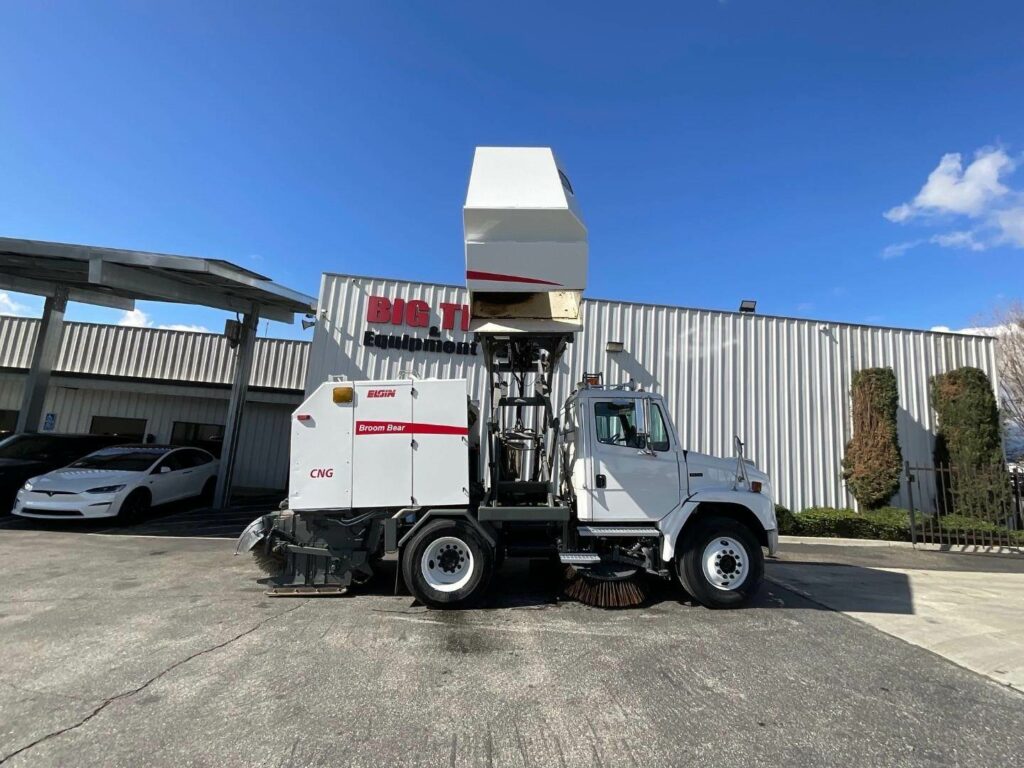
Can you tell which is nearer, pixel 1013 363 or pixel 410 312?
pixel 410 312

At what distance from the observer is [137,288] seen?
1145cm

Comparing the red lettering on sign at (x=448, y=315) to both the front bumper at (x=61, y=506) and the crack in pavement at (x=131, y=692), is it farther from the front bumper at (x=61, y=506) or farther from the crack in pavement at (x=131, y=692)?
the crack in pavement at (x=131, y=692)

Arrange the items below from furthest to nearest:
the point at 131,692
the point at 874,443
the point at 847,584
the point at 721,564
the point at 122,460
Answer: the point at 874,443 < the point at 122,460 < the point at 847,584 < the point at 721,564 < the point at 131,692

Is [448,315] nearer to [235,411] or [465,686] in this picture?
[235,411]

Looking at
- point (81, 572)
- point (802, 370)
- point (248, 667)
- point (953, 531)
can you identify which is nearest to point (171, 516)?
point (81, 572)

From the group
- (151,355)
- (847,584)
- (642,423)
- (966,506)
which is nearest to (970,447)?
(966,506)

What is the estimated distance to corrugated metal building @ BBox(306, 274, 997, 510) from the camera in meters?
12.2

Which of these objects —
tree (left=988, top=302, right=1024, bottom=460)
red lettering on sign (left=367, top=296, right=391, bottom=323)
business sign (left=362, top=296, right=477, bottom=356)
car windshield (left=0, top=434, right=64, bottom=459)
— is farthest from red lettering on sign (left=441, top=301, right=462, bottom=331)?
tree (left=988, top=302, right=1024, bottom=460)

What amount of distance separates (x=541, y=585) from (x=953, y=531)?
392 inches

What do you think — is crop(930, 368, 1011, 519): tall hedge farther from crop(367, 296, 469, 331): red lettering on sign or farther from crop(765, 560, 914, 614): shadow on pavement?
crop(367, 296, 469, 331): red lettering on sign

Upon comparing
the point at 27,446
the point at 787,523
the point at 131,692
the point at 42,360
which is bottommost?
the point at 131,692

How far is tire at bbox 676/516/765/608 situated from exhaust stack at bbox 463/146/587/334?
319 centimetres

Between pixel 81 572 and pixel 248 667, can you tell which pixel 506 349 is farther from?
pixel 81 572

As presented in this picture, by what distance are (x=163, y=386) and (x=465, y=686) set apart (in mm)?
15236
